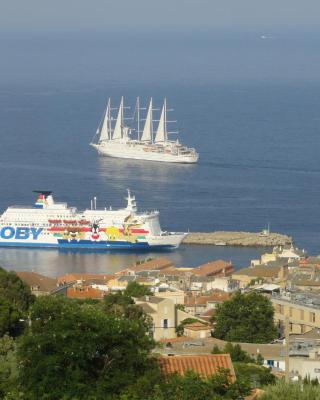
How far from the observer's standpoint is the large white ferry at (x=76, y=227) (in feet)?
162

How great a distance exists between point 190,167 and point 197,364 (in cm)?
5312

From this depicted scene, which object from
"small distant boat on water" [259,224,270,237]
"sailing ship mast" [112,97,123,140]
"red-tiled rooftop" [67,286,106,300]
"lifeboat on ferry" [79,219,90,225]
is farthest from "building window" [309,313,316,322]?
"sailing ship mast" [112,97,123,140]

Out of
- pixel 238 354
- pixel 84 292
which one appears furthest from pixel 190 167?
pixel 238 354

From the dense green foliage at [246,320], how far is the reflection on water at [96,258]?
663 inches

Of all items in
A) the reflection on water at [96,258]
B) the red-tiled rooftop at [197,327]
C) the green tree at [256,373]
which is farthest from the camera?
the reflection on water at [96,258]

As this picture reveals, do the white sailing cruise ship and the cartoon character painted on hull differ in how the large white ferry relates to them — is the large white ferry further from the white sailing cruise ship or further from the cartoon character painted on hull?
the white sailing cruise ship

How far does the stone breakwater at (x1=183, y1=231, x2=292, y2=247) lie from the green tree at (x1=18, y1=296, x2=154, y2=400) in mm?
31525

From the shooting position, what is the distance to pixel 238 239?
150 ft

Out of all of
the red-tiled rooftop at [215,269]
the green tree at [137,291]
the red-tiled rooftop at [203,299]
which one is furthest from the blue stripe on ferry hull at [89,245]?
the green tree at [137,291]

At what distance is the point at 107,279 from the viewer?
34844 mm

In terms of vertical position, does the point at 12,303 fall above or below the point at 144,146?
below

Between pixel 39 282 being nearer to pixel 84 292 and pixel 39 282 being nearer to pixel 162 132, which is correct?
pixel 84 292

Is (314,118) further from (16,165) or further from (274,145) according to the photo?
(16,165)

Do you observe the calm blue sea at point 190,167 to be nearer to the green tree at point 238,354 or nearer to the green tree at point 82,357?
the green tree at point 238,354
